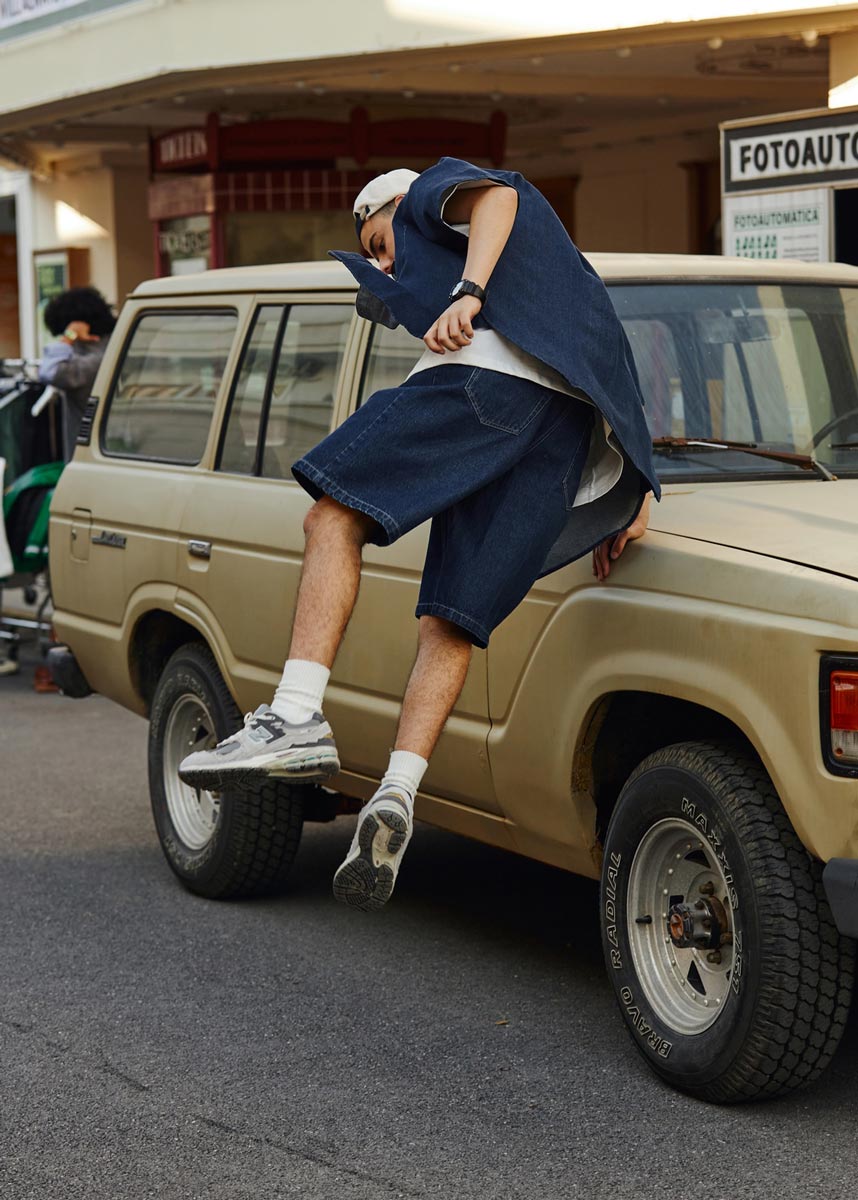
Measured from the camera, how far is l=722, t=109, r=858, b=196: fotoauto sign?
9406 millimetres

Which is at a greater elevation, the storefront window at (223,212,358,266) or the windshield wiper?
the storefront window at (223,212,358,266)

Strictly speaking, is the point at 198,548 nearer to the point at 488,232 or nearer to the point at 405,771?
the point at 405,771

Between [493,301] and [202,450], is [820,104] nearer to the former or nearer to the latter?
[202,450]

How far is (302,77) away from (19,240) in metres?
8.10

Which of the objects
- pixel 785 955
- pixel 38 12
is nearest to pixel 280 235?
pixel 38 12

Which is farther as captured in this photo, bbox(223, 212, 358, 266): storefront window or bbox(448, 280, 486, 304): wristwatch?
bbox(223, 212, 358, 266): storefront window

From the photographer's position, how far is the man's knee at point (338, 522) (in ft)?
14.1

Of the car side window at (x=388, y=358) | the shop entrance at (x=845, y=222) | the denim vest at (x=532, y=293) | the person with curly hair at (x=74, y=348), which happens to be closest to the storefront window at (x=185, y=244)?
the person with curly hair at (x=74, y=348)

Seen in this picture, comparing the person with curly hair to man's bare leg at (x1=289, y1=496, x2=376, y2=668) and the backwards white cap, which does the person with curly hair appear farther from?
man's bare leg at (x1=289, y1=496, x2=376, y2=668)

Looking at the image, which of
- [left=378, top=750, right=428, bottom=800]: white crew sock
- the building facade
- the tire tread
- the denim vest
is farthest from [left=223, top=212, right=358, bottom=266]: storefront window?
the tire tread

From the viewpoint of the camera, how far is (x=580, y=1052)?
4660mm

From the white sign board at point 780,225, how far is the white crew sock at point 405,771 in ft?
18.8

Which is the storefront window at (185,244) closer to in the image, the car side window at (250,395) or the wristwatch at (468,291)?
the car side window at (250,395)

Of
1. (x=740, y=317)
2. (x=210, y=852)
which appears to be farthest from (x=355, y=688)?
(x=740, y=317)
